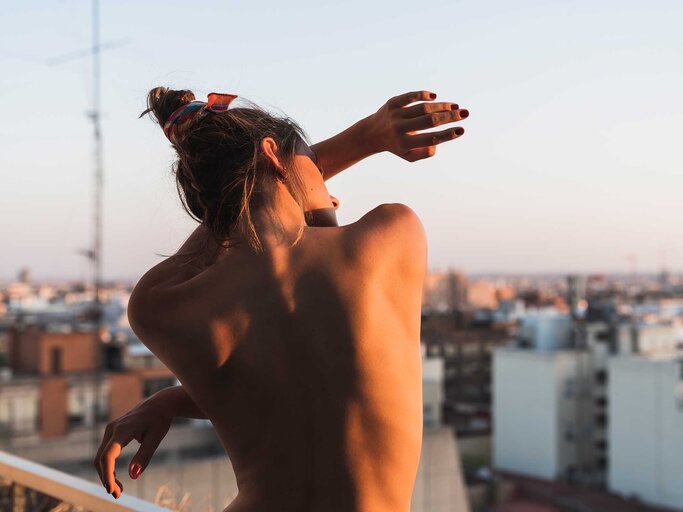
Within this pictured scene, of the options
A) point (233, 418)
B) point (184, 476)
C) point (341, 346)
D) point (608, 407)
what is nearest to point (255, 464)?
point (233, 418)

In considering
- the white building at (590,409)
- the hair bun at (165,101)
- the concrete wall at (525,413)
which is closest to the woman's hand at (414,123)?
the hair bun at (165,101)

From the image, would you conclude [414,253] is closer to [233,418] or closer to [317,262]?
[317,262]

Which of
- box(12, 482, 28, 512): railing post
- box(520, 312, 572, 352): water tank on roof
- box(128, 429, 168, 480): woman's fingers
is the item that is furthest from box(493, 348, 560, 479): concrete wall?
box(128, 429, 168, 480): woman's fingers

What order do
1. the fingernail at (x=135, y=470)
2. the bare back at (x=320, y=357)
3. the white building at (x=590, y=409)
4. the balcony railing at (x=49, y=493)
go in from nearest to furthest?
the bare back at (x=320, y=357) < the fingernail at (x=135, y=470) < the balcony railing at (x=49, y=493) < the white building at (x=590, y=409)

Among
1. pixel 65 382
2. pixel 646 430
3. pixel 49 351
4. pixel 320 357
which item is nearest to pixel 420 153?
pixel 320 357

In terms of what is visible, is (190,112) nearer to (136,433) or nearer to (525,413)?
(136,433)

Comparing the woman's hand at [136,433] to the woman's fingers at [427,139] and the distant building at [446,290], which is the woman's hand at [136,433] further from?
the distant building at [446,290]

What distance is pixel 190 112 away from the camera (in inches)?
42.1

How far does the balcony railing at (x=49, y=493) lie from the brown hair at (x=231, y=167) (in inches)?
39.5

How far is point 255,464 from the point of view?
1.00 m

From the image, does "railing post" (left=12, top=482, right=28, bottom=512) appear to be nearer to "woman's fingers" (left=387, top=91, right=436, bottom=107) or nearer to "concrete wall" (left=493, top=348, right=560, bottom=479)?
"woman's fingers" (left=387, top=91, right=436, bottom=107)

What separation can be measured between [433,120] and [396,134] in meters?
0.05

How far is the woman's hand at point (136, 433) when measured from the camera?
1.17 meters

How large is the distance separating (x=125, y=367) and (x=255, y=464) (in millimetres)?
22427
